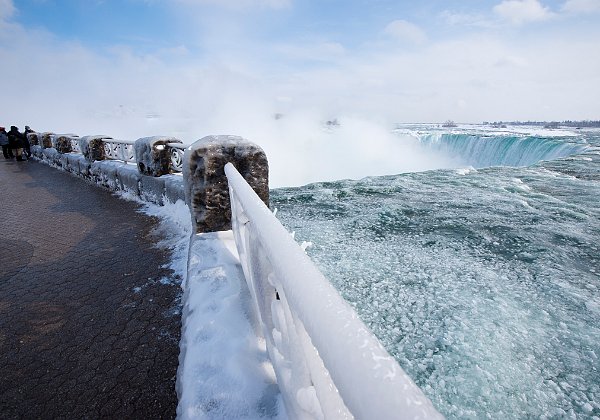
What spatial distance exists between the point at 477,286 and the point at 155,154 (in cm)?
598

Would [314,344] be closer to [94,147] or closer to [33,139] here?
[94,147]

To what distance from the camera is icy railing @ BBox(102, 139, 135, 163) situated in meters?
8.29

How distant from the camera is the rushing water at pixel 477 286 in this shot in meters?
2.96

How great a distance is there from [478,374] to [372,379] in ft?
10.8

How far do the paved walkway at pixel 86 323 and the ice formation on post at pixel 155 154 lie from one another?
1262mm

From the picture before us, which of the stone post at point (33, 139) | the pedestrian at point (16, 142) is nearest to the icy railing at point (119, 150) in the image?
the pedestrian at point (16, 142)

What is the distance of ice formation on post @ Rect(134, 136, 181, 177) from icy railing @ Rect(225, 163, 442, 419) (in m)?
5.21

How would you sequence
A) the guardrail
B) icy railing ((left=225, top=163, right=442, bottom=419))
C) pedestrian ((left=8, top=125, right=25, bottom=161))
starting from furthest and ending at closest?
pedestrian ((left=8, top=125, right=25, bottom=161)) < the guardrail < icy railing ((left=225, top=163, right=442, bottom=419))

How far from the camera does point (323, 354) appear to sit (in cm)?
66

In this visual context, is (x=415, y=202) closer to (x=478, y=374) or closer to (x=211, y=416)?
(x=478, y=374)

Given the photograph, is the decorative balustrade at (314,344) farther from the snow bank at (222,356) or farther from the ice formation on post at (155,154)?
the ice formation on post at (155,154)

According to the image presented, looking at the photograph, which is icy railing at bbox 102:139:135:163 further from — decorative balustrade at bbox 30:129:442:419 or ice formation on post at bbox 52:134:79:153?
decorative balustrade at bbox 30:129:442:419

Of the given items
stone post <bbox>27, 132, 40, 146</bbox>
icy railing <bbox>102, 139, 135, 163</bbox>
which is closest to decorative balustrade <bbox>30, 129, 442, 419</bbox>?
icy railing <bbox>102, 139, 135, 163</bbox>

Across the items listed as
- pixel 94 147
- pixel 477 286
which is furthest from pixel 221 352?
pixel 94 147
